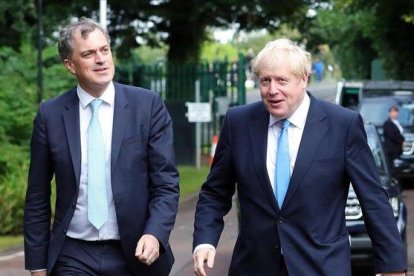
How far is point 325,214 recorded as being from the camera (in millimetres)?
5027

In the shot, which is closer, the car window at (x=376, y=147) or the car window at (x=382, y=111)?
the car window at (x=376, y=147)

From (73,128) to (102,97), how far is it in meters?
0.20

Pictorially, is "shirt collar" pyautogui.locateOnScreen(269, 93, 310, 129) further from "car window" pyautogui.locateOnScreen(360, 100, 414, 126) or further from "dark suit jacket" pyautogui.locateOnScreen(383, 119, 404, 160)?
"car window" pyautogui.locateOnScreen(360, 100, 414, 126)

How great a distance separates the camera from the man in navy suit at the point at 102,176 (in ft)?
17.7

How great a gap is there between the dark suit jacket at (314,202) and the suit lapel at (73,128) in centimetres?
73

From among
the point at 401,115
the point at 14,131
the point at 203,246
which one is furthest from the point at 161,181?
the point at 401,115

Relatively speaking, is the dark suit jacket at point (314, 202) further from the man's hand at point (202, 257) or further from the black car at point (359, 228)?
the black car at point (359, 228)

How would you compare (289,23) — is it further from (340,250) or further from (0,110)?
(340,250)

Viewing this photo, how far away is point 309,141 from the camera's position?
5.06 meters

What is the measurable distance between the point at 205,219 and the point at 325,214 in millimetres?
575

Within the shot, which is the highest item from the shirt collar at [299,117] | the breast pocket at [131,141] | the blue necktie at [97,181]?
the shirt collar at [299,117]

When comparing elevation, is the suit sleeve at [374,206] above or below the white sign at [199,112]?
above

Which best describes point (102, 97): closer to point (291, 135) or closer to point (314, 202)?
point (291, 135)

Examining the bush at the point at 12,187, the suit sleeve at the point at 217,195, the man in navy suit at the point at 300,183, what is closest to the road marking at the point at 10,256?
the bush at the point at 12,187
